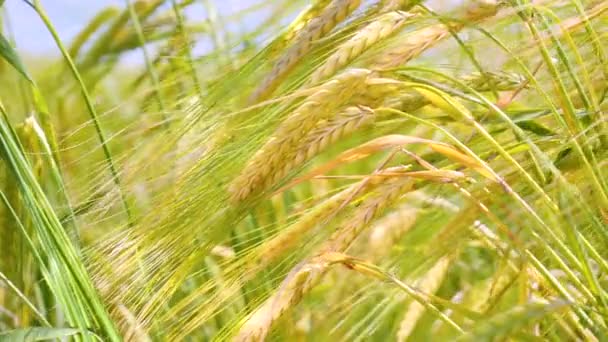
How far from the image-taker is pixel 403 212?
0.83 metres

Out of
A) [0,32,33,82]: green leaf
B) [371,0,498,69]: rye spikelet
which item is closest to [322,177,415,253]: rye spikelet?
[371,0,498,69]: rye spikelet

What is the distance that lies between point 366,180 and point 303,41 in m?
0.20

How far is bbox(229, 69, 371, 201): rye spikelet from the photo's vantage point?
80 centimetres

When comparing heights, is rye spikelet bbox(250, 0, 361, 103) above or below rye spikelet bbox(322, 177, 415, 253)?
above

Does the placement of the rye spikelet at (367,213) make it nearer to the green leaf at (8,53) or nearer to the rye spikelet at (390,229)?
the rye spikelet at (390,229)

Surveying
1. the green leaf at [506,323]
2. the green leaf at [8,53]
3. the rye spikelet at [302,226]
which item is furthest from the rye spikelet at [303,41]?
the green leaf at [506,323]

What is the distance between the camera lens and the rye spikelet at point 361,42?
0.84 metres

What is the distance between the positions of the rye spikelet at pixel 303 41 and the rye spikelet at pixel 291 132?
7 centimetres

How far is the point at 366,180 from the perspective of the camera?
2.48ft

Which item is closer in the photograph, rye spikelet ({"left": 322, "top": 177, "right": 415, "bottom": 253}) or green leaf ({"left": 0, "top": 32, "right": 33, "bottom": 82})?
rye spikelet ({"left": 322, "top": 177, "right": 415, "bottom": 253})

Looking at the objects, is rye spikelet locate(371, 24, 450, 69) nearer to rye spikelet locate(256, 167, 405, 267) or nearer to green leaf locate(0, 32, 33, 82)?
rye spikelet locate(256, 167, 405, 267)

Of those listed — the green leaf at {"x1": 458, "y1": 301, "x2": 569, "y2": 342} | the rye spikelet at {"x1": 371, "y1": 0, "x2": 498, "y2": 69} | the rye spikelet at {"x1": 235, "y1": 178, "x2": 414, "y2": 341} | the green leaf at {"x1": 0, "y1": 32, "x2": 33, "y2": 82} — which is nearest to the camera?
the green leaf at {"x1": 458, "y1": 301, "x2": 569, "y2": 342}

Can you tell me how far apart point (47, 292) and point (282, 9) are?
0.50m

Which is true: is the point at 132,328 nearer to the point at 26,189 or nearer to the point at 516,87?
the point at 26,189
